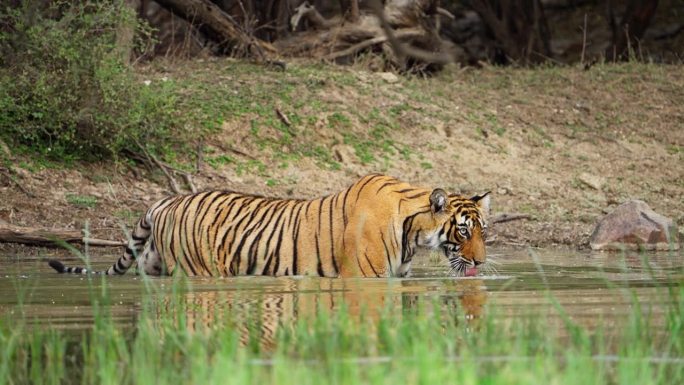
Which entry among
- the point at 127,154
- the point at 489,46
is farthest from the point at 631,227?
the point at 489,46

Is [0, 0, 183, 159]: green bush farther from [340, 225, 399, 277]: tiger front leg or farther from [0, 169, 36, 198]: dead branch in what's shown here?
[340, 225, 399, 277]: tiger front leg

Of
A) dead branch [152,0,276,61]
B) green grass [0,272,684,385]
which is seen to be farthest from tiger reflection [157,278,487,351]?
dead branch [152,0,276,61]

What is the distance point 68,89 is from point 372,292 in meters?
5.97

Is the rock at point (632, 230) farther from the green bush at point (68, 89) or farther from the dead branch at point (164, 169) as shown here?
the green bush at point (68, 89)

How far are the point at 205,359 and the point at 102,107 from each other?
883 centimetres

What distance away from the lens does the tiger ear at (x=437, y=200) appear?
9227 mm

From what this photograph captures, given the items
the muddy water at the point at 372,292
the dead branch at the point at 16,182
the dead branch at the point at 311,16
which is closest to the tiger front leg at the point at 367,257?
the muddy water at the point at 372,292

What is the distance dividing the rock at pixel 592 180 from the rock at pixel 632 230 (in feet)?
6.74

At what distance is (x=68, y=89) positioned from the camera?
515 inches

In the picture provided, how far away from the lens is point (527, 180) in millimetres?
14484

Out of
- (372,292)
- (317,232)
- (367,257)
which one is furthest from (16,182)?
(372,292)

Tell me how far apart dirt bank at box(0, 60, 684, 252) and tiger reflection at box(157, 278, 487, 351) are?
3.92 m

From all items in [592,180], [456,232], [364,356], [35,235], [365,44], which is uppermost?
[365,44]

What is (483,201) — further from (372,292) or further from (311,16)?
(311,16)
